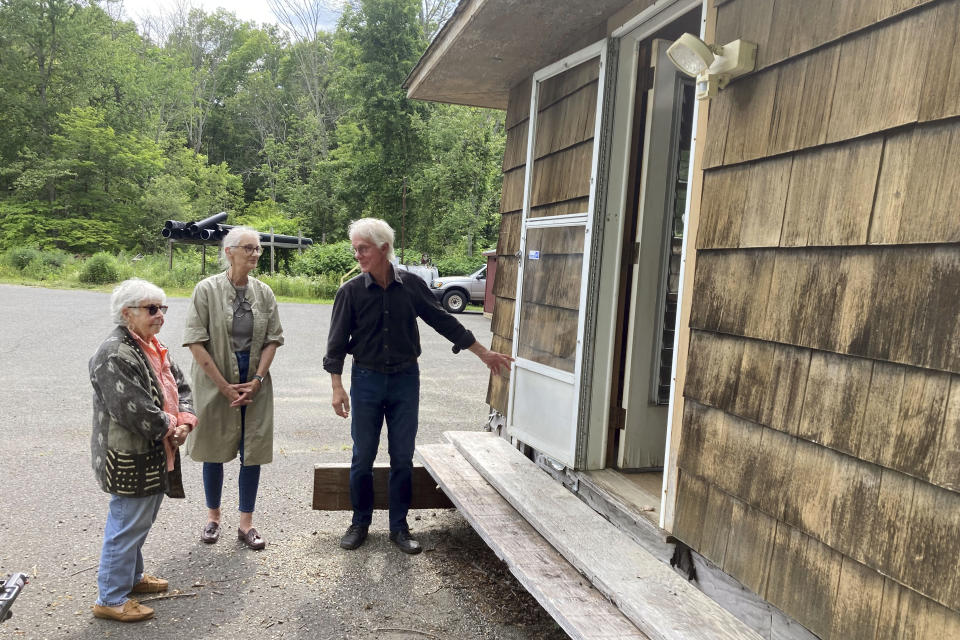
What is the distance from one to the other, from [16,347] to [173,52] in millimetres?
47567

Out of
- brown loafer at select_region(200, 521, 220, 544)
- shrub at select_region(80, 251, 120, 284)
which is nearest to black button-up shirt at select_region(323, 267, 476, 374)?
brown loafer at select_region(200, 521, 220, 544)

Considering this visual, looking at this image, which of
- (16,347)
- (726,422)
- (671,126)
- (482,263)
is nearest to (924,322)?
(726,422)

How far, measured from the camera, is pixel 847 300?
1835mm

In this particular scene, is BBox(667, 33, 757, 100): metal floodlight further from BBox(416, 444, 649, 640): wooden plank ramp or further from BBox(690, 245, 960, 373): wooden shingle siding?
BBox(416, 444, 649, 640): wooden plank ramp

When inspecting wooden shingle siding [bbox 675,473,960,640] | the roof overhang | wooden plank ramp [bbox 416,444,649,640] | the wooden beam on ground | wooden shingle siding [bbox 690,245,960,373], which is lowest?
the wooden beam on ground

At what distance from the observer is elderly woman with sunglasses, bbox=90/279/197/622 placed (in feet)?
8.84

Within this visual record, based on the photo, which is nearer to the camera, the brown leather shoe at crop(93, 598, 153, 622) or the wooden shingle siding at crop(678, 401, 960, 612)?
the wooden shingle siding at crop(678, 401, 960, 612)

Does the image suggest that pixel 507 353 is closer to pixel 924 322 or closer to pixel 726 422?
pixel 726 422

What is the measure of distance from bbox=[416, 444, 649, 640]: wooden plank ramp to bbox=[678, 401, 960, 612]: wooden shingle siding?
435 millimetres

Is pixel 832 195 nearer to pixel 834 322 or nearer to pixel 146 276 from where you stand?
pixel 834 322

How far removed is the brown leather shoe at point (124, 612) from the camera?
2.85 m

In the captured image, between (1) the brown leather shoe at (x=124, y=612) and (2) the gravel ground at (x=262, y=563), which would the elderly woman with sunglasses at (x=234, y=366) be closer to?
(2) the gravel ground at (x=262, y=563)

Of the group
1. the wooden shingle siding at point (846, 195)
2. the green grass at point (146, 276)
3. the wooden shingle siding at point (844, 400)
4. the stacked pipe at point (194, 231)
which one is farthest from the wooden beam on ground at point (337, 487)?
the green grass at point (146, 276)

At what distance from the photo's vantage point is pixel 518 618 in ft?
10.2
